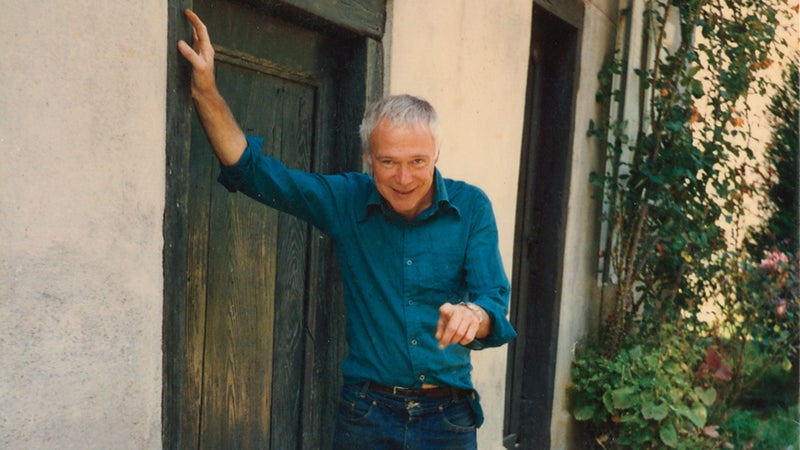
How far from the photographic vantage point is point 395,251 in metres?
2.68

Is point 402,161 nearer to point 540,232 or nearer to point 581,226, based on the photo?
point 540,232

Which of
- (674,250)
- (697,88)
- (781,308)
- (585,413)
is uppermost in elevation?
(697,88)

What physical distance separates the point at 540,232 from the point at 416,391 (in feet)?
11.1

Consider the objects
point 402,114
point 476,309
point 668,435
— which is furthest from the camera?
point 668,435

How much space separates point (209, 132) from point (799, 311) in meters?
5.81

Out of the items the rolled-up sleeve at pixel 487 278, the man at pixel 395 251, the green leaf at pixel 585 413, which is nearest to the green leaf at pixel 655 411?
the green leaf at pixel 585 413

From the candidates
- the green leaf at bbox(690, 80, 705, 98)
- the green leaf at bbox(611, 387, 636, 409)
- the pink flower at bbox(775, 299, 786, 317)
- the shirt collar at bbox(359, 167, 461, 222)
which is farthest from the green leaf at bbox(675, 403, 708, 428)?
the shirt collar at bbox(359, 167, 461, 222)

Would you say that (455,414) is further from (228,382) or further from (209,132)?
(209,132)

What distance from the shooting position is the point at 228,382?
10.2 ft

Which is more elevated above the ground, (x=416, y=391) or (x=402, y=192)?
(x=402, y=192)

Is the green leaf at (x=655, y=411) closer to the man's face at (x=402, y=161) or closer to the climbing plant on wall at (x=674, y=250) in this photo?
the climbing plant on wall at (x=674, y=250)

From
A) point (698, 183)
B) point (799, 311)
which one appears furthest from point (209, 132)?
point (799, 311)

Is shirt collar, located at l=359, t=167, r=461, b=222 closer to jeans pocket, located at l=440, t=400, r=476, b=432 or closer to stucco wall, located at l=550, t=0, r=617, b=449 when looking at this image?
jeans pocket, located at l=440, t=400, r=476, b=432

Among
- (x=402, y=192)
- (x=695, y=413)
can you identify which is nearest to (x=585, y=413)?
(x=695, y=413)
